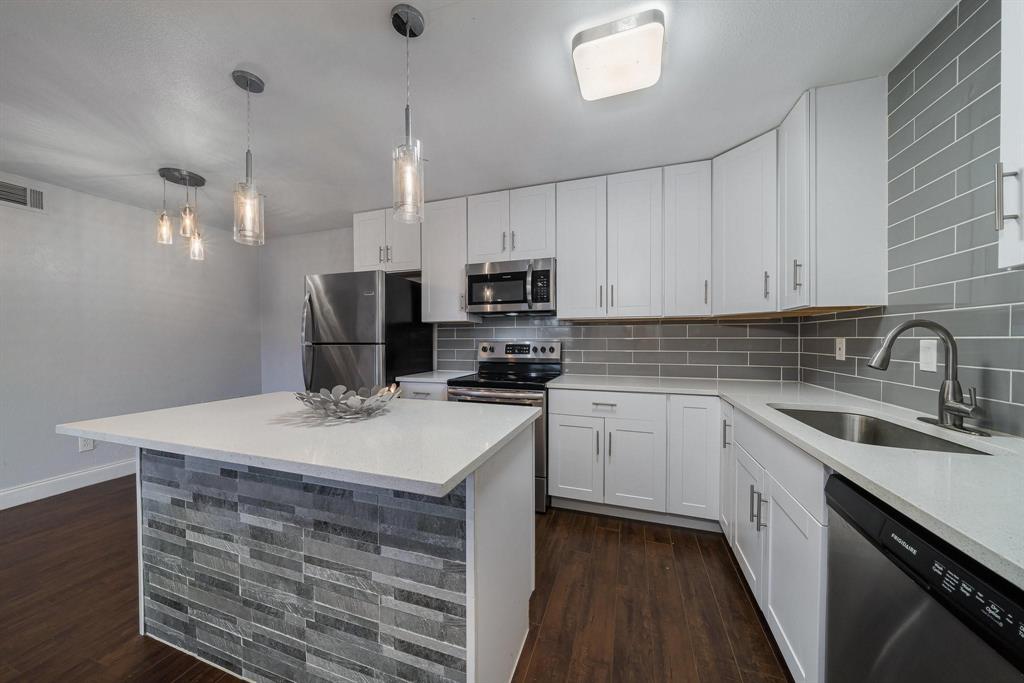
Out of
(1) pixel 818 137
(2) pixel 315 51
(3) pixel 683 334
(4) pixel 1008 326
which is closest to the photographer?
(4) pixel 1008 326

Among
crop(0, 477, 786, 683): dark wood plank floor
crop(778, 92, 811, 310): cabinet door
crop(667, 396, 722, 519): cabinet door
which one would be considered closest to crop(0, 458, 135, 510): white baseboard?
crop(0, 477, 786, 683): dark wood plank floor

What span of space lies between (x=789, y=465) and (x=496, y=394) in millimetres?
1656

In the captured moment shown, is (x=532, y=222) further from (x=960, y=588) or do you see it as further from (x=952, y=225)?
(x=960, y=588)

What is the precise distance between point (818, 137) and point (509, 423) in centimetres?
194

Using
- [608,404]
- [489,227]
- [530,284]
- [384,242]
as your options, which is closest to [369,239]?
[384,242]

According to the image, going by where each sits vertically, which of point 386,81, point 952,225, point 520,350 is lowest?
point 520,350

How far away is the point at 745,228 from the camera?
211 cm

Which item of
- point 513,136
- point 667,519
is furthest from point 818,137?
point 667,519

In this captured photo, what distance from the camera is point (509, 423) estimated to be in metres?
1.24

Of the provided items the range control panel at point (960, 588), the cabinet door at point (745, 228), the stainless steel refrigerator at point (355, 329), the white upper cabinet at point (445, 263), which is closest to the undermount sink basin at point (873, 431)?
the range control panel at point (960, 588)

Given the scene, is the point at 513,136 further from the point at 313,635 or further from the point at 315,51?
the point at 313,635

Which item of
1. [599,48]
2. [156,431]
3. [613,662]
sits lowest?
[613,662]

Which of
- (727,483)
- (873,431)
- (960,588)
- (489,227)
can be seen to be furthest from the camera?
(489,227)

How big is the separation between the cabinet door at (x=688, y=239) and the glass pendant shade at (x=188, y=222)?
3.04m
